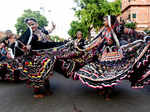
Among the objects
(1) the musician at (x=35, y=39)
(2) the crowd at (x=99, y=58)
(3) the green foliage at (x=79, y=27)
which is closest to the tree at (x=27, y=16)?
(3) the green foliage at (x=79, y=27)

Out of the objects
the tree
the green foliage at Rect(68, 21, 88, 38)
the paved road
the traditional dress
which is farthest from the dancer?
the tree

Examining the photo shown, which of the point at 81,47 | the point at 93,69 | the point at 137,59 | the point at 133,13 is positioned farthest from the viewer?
the point at 133,13

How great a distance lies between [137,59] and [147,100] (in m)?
0.99

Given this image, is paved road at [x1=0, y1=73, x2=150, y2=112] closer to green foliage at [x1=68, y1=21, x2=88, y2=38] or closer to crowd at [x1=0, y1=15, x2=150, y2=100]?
crowd at [x1=0, y1=15, x2=150, y2=100]

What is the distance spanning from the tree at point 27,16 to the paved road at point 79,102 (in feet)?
86.3

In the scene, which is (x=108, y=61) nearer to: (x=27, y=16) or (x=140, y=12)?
(x=140, y=12)

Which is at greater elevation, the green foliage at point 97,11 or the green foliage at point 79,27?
the green foliage at point 97,11

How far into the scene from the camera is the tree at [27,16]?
29409 mm

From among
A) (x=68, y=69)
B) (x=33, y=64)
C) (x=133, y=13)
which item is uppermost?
(x=133, y=13)

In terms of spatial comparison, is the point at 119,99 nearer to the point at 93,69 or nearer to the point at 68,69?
the point at 93,69

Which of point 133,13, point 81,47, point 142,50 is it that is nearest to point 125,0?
point 133,13

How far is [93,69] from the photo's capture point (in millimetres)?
2850

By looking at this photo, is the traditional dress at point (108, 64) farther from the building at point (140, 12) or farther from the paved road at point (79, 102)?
the building at point (140, 12)

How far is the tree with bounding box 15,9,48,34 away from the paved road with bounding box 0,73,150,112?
26298 millimetres
